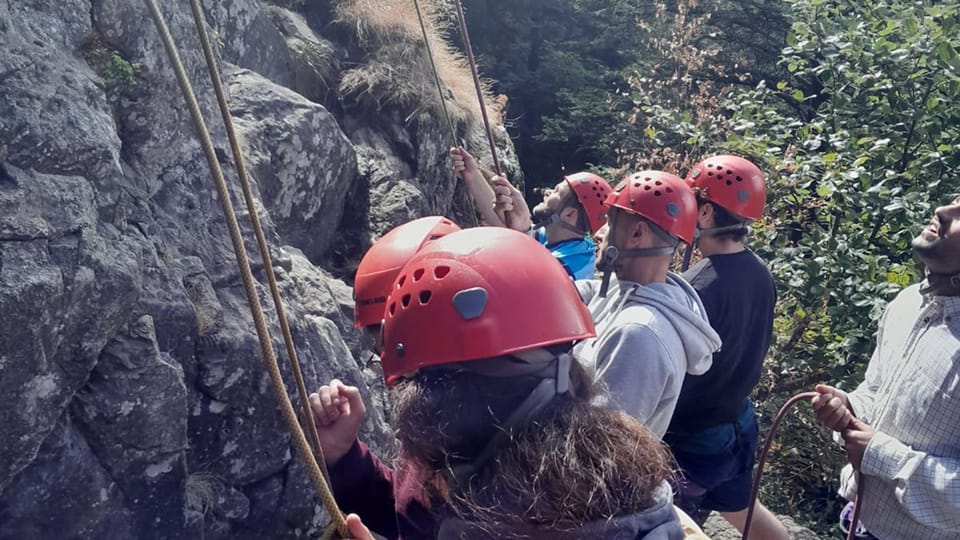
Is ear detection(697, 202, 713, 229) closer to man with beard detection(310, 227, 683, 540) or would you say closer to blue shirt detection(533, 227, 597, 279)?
blue shirt detection(533, 227, 597, 279)

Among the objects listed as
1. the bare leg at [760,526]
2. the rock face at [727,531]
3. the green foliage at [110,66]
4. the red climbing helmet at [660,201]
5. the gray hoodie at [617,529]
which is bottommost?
the rock face at [727,531]

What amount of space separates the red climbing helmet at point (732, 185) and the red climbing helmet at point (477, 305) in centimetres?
225

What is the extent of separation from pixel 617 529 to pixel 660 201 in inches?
73.2

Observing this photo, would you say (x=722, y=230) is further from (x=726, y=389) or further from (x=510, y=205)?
(x=510, y=205)

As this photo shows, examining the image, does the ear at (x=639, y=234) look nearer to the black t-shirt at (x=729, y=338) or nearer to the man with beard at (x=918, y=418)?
the black t-shirt at (x=729, y=338)

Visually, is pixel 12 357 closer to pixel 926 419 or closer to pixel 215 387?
pixel 215 387

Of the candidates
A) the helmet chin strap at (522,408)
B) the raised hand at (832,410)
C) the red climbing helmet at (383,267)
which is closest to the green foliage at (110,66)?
the red climbing helmet at (383,267)

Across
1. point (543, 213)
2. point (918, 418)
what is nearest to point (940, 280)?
point (918, 418)

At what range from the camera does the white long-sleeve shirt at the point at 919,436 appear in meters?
2.42

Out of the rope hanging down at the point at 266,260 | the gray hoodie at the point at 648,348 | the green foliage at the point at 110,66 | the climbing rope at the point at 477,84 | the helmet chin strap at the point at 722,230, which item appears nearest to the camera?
the rope hanging down at the point at 266,260

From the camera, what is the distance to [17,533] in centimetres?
241

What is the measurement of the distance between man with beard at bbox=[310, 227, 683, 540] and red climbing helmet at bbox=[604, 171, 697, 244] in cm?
131

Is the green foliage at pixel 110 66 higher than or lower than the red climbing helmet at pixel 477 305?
higher

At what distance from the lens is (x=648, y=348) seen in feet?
7.95
